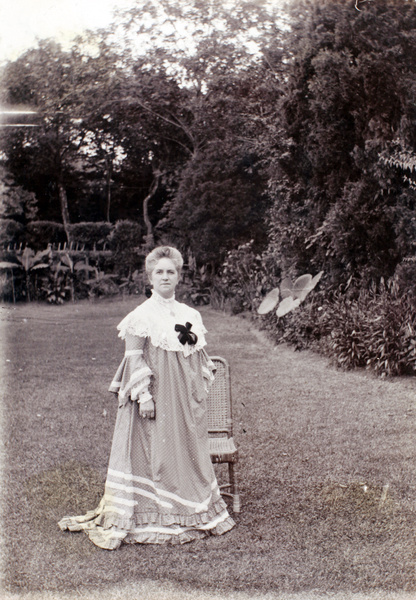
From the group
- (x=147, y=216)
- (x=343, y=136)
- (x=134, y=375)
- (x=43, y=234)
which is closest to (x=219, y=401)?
(x=134, y=375)

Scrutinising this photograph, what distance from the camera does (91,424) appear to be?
441 centimetres

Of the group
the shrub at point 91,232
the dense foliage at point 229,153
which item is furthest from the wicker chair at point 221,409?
the shrub at point 91,232

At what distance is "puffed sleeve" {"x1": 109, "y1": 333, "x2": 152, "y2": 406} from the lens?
2748 millimetres

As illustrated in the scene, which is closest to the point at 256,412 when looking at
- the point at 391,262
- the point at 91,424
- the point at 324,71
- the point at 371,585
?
the point at 91,424

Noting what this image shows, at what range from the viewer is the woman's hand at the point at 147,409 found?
2760 mm

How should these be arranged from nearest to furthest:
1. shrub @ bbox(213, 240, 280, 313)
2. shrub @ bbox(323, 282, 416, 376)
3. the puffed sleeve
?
1. the puffed sleeve
2. shrub @ bbox(323, 282, 416, 376)
3. shrub @ bbox(213, 240, 280, 313)

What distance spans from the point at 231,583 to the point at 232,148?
3.38 metres

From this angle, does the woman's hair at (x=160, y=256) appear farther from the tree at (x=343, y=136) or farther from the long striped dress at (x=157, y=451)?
the tree at (x=343, y=136)

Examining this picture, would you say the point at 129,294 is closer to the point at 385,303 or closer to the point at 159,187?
the point at 159,187

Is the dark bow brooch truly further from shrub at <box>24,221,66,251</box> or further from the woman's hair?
shrub at <box>24,221,66,251</box>

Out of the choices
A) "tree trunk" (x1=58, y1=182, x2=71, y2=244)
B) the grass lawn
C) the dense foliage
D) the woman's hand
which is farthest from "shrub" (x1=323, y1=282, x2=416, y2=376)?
the woman's hand

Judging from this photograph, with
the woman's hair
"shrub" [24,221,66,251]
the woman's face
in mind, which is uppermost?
"shrub" [24,221,66,251]

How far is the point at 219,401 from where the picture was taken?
3340mm

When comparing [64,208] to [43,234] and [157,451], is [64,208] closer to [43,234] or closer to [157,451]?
[43,234]
